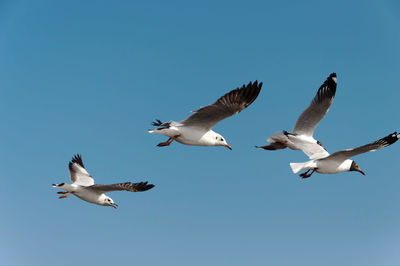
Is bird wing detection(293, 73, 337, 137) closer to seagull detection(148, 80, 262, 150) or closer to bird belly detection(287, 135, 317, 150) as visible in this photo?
bird belly detection(287, 135, 317, 150)

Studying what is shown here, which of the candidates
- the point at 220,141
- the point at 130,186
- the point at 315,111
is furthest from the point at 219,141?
the point at 315,111

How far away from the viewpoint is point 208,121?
1170 cm

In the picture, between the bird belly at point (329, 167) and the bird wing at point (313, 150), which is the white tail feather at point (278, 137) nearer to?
the bird wing at point (313, 150)

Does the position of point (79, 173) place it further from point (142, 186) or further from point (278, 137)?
point (278, 137)

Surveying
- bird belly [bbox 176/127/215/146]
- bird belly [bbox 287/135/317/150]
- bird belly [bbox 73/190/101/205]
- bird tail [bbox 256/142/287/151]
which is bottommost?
bird belly [bbox 73/190/101/205]

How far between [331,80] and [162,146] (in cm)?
659

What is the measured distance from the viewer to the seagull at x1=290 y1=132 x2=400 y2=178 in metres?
11.8

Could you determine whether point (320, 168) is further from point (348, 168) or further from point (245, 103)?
point (245, 103)

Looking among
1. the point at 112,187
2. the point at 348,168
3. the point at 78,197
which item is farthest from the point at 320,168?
the point at 78,197

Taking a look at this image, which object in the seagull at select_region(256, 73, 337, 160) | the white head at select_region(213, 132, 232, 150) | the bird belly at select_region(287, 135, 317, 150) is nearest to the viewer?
the white head at select_region(213, 132, 232, 150)

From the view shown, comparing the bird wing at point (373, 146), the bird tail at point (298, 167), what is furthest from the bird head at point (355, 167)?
the bird tail at point (298, 167)

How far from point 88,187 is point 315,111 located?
6.97 metres

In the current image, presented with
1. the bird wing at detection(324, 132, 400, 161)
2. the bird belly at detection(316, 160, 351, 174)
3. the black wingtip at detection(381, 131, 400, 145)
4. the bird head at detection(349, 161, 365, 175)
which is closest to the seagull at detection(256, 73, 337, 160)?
the bird head at detection(349, 161, 365, 175)

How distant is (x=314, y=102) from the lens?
15305mm
